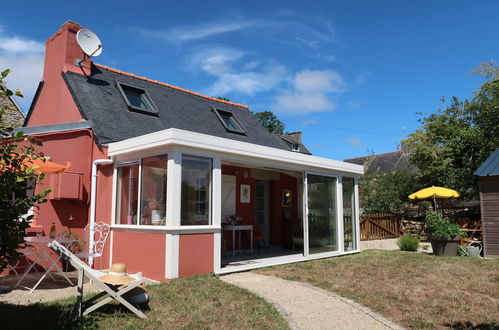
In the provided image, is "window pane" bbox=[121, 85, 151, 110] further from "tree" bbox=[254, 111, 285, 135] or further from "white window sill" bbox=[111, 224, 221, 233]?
"tree" bbox=[254, 111, 285, 135]

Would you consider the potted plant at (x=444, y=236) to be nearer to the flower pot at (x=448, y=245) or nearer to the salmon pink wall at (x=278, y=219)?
the flower pot at (x=448, y=245)

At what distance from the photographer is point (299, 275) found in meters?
8.60

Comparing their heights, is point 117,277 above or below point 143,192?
below

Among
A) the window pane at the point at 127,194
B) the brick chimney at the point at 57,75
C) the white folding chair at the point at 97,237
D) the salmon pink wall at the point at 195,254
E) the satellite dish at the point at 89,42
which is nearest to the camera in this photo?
the salmon pink wall at the point at 195,254

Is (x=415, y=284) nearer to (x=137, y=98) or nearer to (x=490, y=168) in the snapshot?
(x=490, y=168)

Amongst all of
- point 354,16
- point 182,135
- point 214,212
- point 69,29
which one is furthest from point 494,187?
point 69,29

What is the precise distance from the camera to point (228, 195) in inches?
473

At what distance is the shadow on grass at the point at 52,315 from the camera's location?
15.8 ft

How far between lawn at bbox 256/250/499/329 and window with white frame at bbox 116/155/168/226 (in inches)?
113

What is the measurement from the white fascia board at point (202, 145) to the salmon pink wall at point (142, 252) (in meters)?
1.85

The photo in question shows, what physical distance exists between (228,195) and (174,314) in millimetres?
6692

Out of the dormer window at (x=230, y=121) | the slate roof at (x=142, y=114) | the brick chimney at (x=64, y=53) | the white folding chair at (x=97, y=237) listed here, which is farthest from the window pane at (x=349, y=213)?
the brick chimney at (x=64, y=53)

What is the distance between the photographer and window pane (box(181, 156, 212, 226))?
7923mm

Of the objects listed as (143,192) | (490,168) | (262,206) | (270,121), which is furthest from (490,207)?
(270,121)
